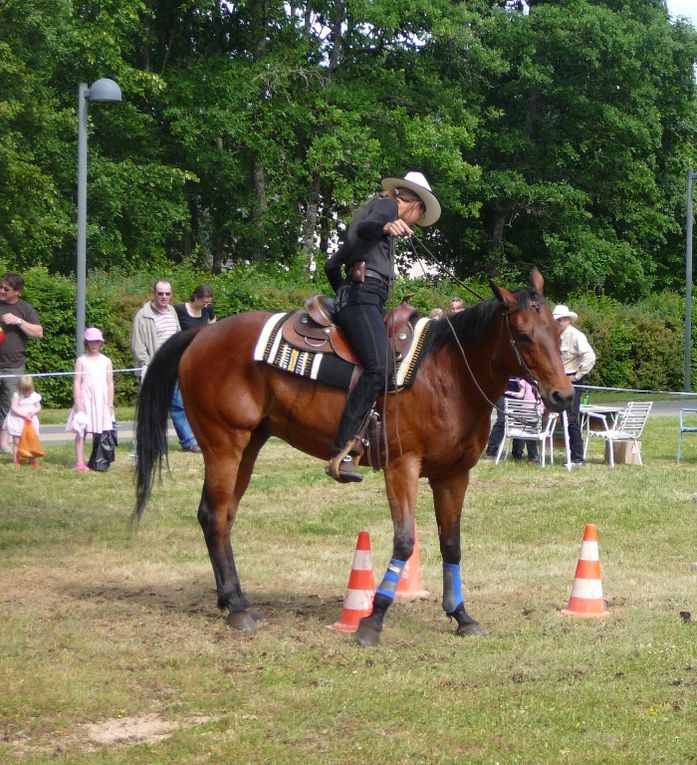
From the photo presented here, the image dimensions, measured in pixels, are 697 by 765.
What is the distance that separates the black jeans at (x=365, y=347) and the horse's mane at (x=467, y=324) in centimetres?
36

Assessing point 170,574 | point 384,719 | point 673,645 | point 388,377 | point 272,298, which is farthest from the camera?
point 272,298

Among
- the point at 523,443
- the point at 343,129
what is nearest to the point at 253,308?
the point at 343,129

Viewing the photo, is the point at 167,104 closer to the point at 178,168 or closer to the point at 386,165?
the point at 178,168

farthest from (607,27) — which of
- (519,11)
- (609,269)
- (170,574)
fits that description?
(170,574)

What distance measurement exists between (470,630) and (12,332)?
9677 millimetres

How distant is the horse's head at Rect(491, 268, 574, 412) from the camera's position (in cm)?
769

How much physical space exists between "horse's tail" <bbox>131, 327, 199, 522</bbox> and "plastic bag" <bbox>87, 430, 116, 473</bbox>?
6.44m

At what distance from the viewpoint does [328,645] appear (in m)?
7.70

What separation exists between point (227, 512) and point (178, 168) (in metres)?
27.9

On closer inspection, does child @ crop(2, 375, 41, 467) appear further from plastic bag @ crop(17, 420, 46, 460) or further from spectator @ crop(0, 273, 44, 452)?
spectator @ crop(0, 273, 44, 452)

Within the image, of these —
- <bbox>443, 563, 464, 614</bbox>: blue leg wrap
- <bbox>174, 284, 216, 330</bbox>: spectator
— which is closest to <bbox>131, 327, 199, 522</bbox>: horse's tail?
<bbox>443, 563, 464, 614</bbox>: blue leg wrap

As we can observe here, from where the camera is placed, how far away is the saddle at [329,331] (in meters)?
8.26

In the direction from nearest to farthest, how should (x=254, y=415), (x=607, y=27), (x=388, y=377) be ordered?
(x=388, y=377) → (x=254, y=415) → (x=607, y=27)

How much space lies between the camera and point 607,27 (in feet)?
132
